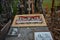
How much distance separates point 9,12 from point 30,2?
0.54 m

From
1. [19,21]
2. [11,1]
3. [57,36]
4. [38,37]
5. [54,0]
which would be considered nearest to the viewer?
[38,37]

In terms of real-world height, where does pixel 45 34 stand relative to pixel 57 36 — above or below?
above

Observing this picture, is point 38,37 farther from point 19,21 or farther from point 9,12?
point 9,12

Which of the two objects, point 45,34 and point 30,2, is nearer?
point 45,34

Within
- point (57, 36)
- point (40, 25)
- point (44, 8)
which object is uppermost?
point (40, 25)

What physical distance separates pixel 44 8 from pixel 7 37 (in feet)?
7.45

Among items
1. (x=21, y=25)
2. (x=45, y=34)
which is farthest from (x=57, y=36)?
(x=45, y=34)

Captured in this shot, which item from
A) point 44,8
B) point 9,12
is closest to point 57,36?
point 44,8

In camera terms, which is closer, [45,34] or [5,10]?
[45,34]

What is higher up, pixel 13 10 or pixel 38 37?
pixel 38 37

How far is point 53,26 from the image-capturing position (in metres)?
3.28

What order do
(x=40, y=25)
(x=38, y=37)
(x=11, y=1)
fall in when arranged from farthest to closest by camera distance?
(x=11, y=1), (x=40, y=25), (x=38, y=37)

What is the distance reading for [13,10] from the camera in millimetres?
3293

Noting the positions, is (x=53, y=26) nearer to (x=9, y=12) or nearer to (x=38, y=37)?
(x=9, y=12)
